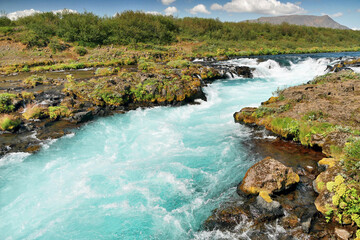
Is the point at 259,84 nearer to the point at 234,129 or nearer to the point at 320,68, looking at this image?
the point at 320,68

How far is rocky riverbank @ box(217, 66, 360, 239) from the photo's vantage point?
6.02m

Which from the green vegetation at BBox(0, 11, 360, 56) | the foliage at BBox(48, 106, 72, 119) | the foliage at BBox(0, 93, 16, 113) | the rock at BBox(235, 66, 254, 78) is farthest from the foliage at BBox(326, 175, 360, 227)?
the green vegetation at BBox(0, 11, 360, 56)

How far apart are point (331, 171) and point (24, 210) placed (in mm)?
11408

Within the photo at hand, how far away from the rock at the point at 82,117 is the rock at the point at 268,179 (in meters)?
11.6

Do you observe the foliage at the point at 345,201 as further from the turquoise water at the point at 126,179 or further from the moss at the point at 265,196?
the turquoise water at the point at 126,179

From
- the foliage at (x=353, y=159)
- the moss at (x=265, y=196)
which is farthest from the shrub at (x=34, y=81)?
the foliage at (x=353, y=159)

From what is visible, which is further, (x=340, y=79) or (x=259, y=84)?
(x=259, y=84)

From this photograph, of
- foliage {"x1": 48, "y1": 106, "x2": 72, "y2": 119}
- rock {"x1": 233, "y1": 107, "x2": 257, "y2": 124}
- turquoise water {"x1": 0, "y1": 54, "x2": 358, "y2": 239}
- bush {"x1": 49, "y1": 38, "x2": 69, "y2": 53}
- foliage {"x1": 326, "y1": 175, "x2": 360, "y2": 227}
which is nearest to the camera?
foliage {"x1": 326, "y1": 175, "x2": 360, "y2": 227}

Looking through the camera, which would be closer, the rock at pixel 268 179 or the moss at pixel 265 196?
the moss at pixel 265 196

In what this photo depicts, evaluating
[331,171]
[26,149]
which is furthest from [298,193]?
[26,149]

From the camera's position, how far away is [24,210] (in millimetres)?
7723

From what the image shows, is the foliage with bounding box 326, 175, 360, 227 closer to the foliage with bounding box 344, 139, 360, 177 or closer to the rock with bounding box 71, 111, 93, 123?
the foliage with bounding box 344, 139, 360, 177

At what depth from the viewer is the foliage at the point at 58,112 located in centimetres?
1430

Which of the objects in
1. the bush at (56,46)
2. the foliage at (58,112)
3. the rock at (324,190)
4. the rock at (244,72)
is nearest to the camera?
the rock at (324,190)
